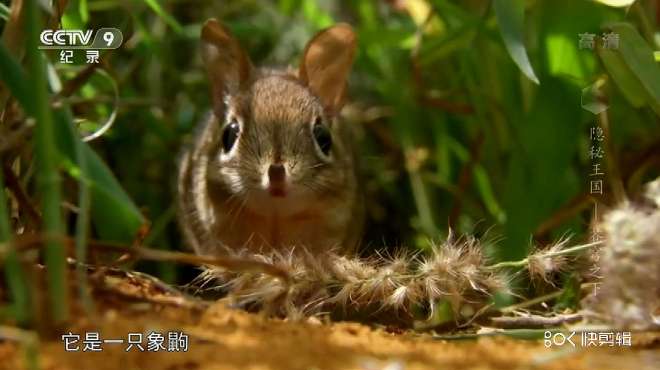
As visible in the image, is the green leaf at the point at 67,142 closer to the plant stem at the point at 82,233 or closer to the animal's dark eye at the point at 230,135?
the plant stem at the point at 82,233

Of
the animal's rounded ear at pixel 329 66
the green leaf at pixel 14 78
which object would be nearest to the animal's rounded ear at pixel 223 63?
the animal's rounded ear at pixel 329 66

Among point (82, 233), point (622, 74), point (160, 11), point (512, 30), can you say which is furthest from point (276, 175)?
point (82, 233)

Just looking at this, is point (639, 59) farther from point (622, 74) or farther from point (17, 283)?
point (17, 283)

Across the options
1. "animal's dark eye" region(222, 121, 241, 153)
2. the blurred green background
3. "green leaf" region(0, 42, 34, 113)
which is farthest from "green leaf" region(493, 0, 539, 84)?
"green leaf" region(0, 42, 34, 113)

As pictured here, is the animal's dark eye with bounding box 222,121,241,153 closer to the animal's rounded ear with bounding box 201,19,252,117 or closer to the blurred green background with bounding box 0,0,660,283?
the animal's rounded ear with bounding box 201,19,252,117

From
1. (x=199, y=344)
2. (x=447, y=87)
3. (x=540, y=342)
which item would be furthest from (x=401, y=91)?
(x=199, y=344)

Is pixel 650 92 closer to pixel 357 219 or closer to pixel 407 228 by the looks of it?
pixel 357 219
